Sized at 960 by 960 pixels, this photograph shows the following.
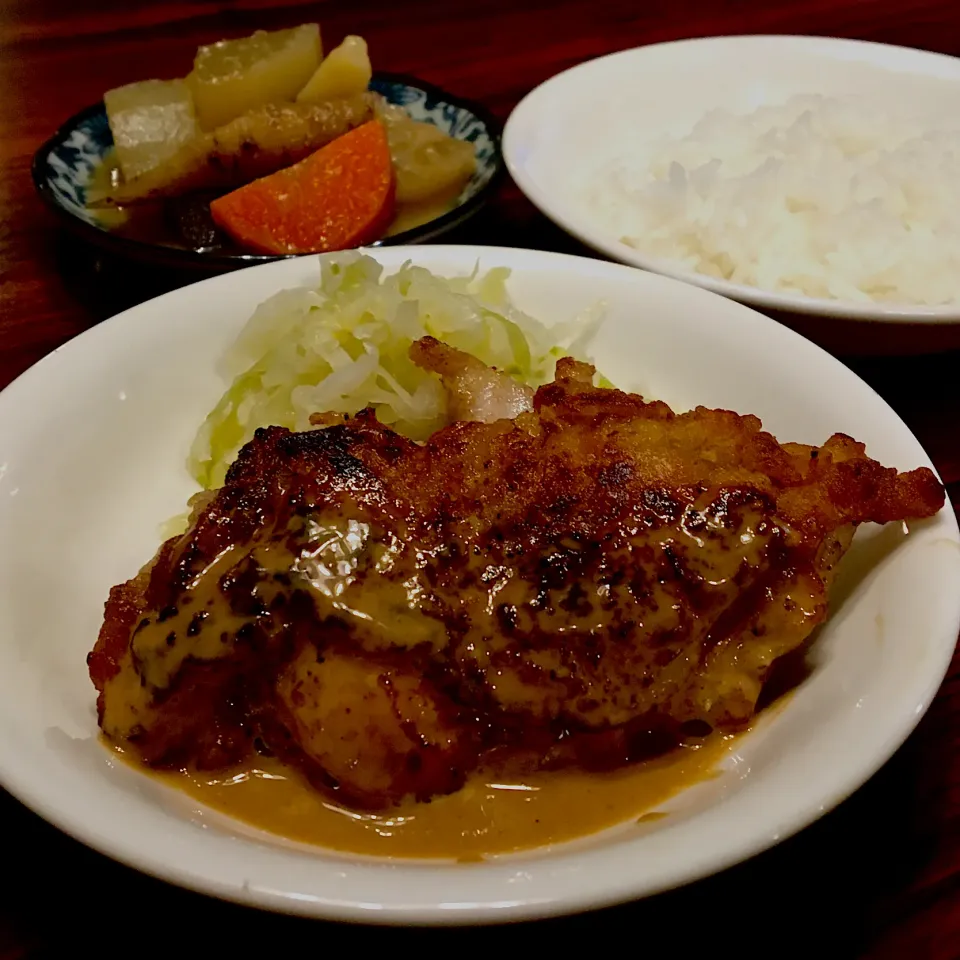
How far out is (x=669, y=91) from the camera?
3.70m

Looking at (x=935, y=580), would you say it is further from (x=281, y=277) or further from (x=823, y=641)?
(x=281, y=277)

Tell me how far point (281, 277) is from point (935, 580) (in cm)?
160

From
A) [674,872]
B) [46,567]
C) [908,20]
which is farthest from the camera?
[908,20]

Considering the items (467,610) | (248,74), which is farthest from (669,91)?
(467,610)

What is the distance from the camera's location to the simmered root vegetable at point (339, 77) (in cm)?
320

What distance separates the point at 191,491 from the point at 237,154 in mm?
1353

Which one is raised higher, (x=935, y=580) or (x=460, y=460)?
(x=460, y=460)

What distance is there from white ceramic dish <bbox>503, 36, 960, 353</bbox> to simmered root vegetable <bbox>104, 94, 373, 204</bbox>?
0.62 m

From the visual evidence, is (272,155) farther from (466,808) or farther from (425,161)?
(466,808)

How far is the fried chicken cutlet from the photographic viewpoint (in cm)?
134

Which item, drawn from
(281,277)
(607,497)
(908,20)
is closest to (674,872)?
(607,497)

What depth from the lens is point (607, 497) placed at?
1.45 m

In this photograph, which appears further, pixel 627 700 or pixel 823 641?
pixel 823 641

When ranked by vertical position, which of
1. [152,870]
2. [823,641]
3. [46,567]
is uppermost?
[152,870]
